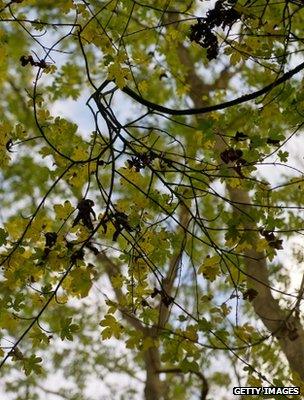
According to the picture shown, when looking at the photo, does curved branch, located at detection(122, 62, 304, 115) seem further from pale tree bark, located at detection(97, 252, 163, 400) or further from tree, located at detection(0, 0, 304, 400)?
pale tree bark, located at detection(97, 252, 163, 400)

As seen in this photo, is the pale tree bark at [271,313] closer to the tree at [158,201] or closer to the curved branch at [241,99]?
the tree at [158,201]

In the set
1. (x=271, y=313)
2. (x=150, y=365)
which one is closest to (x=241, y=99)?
(x=271, y=313)

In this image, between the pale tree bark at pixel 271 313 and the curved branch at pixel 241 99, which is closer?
the curved branch at pixel 241 99

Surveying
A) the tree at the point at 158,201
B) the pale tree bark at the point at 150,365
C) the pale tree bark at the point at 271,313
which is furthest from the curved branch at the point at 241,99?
the pale tree bark at the point at 150,365

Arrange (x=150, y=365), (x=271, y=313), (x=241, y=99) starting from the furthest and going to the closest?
(x=150, y=365), (x=271, y=313), (x=241, y=99)

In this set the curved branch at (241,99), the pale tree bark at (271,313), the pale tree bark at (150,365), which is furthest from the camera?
the pale tree bark at (150,365)

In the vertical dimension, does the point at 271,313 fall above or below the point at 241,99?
above

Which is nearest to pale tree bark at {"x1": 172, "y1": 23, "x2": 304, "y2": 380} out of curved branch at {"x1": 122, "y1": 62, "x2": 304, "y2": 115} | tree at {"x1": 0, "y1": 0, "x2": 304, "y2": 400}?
tree at {"x1": 0, "y1": 0, "x2": 304, "y2": 400}

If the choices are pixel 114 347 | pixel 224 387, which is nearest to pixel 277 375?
pixel 224 387

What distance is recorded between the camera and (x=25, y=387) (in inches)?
266

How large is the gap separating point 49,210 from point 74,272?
3.65 metres

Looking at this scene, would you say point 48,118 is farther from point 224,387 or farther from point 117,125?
point 224,387

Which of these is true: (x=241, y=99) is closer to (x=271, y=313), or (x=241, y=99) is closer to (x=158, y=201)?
(x=158, y=201)

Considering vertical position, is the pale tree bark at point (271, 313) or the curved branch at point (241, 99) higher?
the pale tree bark at point (271, 313)
